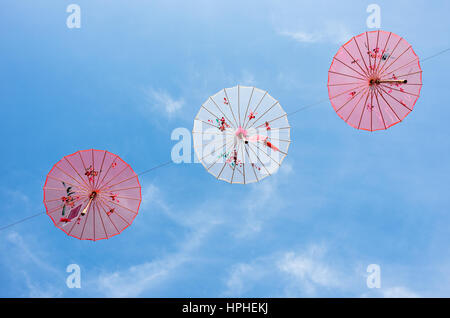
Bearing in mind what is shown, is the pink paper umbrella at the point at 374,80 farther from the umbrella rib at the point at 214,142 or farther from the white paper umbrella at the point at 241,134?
the umbrella rib at the point at 214,142

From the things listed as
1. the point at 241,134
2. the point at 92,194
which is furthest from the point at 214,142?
the point at 92,194

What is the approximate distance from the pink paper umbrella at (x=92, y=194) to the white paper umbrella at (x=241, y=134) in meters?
2.61

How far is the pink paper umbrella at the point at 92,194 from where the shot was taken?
9.58 m

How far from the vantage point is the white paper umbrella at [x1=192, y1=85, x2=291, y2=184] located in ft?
32.6

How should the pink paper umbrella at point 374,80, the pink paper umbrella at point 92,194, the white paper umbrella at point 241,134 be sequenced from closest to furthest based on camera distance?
the pink paper umbrella at point 374,80, the pink paper umbrella at point 92,194, the white paper umbrella at point 241,134

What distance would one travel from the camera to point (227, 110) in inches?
397

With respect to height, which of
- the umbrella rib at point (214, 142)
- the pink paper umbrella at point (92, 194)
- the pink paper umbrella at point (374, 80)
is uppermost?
the pink paper umbrella at point (374, 80)

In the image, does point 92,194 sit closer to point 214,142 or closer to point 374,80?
point 214,142

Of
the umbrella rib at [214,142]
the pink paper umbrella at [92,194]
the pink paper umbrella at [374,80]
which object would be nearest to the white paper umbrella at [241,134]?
the umbrella rib at [214,142]

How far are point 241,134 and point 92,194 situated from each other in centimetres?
522

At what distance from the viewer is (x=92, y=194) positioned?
10.0 m

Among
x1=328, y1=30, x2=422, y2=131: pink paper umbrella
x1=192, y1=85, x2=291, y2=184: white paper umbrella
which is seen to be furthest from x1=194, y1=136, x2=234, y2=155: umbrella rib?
x1=328, y1=30, x2=422, y2=131: pink paper umbrella
